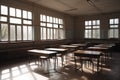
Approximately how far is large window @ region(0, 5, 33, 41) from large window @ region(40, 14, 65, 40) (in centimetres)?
123

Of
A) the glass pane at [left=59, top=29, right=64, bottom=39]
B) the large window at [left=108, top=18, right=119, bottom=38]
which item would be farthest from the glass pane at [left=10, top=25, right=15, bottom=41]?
the large window at [left=108, top=18, right=119, bottom=38]

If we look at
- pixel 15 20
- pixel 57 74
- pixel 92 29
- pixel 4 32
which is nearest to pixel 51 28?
pixel 15 20

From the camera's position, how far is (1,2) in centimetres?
646

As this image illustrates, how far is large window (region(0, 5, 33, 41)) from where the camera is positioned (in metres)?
6.70

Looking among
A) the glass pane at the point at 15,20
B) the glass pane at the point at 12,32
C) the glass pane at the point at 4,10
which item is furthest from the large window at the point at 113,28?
the glass pane at the point at 4,10

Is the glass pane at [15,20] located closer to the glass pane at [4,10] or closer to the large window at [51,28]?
the glass pane at [4,10]

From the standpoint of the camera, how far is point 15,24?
735 centimetres

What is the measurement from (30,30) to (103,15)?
24.1ft

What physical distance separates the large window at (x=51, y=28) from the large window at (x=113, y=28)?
14.6 ft

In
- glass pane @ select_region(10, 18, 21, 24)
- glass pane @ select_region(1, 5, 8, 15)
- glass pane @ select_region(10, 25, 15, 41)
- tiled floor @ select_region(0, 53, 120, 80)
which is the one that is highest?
glass pane @ select_region(1, 5, 8, 15)

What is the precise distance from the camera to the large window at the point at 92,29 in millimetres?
12555

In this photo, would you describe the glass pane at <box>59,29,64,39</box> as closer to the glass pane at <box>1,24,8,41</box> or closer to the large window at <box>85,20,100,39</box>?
the large window at <box>85,20,100,39</box>

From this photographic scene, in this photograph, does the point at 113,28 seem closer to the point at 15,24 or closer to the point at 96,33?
the point at 96,33

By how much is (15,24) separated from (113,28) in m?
8.65
